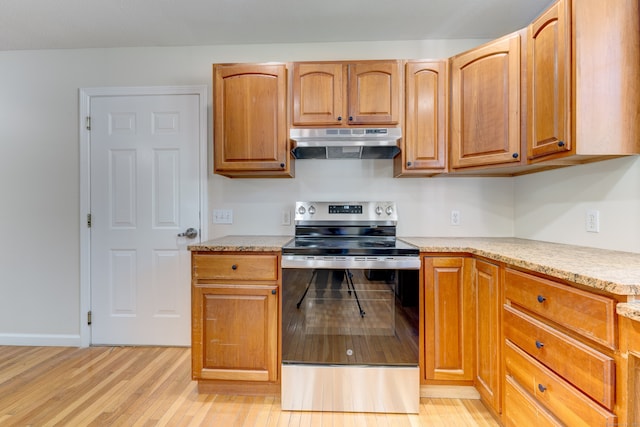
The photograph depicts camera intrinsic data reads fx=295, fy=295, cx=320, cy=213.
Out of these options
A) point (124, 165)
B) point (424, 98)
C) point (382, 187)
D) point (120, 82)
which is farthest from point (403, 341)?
point (120, 82)

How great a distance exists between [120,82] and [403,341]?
2.92 meters

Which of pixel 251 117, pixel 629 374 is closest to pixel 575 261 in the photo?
pixel 629 374

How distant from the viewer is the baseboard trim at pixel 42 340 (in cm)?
247

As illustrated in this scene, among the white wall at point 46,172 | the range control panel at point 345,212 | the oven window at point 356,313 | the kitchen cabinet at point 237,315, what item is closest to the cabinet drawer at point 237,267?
the kitchen cabinet at point 237,315

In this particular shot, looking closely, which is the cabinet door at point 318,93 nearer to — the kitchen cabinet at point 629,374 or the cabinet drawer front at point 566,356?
the cabinet drawer front at point 566,356

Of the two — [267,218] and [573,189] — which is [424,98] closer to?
[573,189]

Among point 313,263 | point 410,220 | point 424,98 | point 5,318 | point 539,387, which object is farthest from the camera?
point 5,318

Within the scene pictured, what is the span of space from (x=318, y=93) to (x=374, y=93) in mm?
379

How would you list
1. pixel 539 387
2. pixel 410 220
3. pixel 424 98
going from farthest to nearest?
pixel 410 220, pixel 424 98, pixel 539 387

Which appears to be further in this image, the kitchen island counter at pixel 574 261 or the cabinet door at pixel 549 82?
the cabinet door at pixel 549 82

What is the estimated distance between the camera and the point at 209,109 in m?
2.42

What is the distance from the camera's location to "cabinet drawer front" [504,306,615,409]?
3.07ft

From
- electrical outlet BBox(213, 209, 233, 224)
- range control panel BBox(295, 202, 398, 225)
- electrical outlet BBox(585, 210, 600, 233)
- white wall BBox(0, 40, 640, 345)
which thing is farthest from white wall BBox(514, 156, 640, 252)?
electrical outlet BBox(213, 209, 233, 224)

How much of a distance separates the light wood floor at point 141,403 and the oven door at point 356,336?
10 cm
